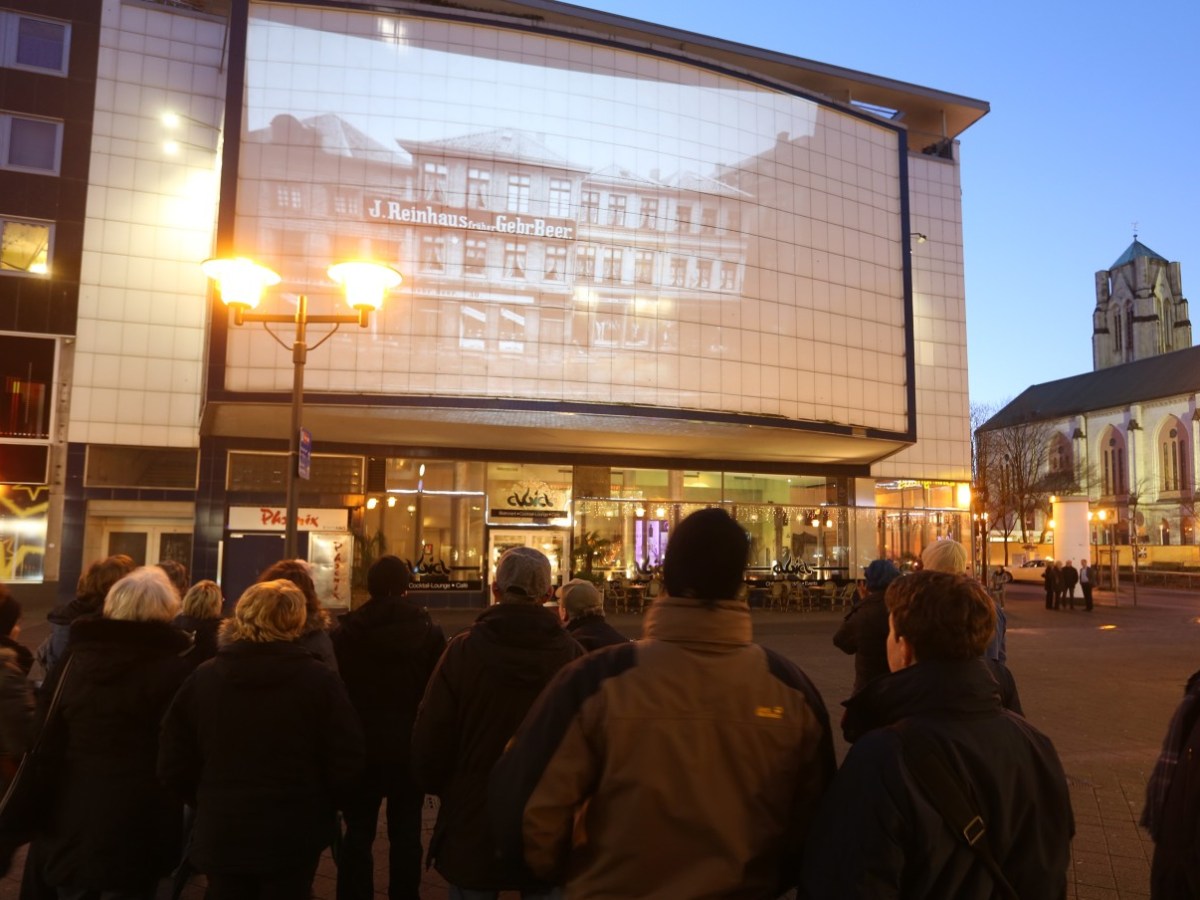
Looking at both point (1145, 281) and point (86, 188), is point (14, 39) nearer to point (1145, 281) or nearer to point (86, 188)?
point (86, 188)

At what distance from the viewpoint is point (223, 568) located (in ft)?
81.1

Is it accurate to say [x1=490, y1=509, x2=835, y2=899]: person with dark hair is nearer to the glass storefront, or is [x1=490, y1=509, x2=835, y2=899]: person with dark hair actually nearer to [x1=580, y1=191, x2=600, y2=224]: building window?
[x1=580, y1=191, x2=600, y2=224]: building window

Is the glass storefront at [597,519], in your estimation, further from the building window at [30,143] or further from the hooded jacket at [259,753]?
the hooded jacket at [259,753]

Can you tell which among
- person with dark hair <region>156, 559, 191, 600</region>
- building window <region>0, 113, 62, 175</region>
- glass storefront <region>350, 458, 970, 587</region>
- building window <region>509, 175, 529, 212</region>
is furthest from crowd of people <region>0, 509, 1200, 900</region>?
building window <region>0, 113, 62, 175</region>

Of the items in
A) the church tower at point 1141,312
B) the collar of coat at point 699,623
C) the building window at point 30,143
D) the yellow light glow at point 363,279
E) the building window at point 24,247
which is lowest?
the collar of coat at point 699,623

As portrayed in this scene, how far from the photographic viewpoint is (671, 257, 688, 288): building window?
979 inches

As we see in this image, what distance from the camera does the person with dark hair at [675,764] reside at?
2.23 metres

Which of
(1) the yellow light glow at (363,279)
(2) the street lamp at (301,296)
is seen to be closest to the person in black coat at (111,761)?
(2) the street lamp at (301,296)

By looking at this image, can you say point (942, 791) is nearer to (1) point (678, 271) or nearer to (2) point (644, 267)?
(2) point (644, 267)

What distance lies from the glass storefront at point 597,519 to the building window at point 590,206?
8.07 metres

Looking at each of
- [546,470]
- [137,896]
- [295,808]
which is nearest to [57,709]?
[137,896]

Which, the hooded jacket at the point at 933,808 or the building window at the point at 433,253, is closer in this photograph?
the hooded jacket at the point at 933,808

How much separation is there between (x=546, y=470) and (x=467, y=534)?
3.19m

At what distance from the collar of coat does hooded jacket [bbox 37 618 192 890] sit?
2727mm
